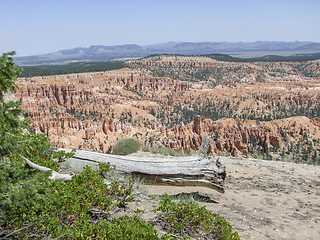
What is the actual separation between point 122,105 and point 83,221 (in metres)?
56.8

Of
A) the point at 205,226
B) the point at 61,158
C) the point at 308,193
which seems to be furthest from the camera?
the point at 308,193

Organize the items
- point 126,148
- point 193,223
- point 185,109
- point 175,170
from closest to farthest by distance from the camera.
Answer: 1. point 193,223
2. point 175,170
3. point 126,148
4. point 185,109

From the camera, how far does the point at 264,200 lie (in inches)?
279

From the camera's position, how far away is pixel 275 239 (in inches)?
191

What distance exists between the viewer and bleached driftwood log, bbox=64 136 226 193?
22.7ft

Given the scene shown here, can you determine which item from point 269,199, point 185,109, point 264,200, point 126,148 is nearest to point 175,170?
point 264,200

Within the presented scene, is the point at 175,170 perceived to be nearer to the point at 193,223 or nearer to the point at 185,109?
the point at 193,223

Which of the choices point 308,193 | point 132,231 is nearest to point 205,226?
point 132,231

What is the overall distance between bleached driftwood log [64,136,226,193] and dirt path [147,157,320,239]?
1.60 feet

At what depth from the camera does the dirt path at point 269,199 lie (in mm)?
5289

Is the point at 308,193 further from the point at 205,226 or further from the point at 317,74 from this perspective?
the point at 317,74

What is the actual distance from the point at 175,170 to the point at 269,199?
Result: 118 inches

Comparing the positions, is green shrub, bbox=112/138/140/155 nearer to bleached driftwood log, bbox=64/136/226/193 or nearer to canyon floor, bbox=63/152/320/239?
canyon floor, bbox=63/152/320/239

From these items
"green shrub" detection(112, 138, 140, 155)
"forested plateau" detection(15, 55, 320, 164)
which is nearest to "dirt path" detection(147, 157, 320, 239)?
"green shrub" detection(112, 138, 140, 155)
